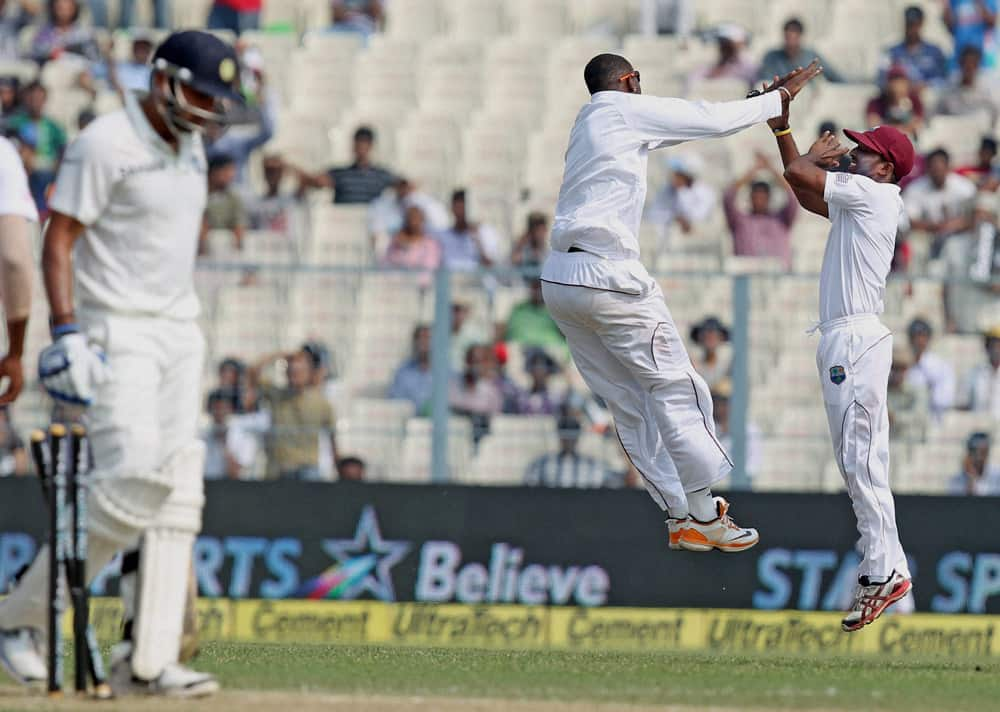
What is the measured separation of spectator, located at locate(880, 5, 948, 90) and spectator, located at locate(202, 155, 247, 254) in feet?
18.5

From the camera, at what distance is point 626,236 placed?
28.3 feet

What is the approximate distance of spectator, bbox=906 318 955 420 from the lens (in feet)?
40.9

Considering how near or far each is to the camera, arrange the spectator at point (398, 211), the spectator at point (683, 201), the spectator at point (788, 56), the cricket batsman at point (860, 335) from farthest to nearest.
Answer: the spectator at point (788, 56)
the spectator at point (683, 201)
the spectator at point (398, 211)
the cricket batsman at point (860, 335)

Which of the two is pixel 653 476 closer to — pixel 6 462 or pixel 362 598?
pixel 362 598

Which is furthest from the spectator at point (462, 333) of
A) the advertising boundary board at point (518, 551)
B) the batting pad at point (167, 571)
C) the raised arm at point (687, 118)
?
the batting pad at point (167, 571)

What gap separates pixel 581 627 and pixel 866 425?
3.84 metres

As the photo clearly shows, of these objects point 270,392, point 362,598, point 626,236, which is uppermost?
point 626,236

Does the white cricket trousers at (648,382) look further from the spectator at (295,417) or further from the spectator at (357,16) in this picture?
the spectator at (357,16)

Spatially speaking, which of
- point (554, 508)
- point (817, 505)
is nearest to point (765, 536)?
point (817, 505)

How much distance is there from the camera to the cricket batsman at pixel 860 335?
894cm

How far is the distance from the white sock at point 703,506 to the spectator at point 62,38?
35.7ft

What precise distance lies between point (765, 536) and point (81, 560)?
6.77m

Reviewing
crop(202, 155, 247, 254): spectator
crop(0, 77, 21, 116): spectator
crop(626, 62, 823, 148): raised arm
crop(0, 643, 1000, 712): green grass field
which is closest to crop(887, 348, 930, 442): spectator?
crop(0, 643, 1000, 712): green grass field

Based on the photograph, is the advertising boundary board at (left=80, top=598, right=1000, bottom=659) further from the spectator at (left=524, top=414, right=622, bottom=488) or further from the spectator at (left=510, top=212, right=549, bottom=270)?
the spectator at (left=510, top=212, right=549, bottom=270)
